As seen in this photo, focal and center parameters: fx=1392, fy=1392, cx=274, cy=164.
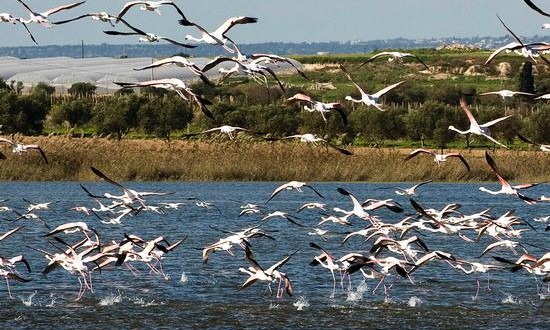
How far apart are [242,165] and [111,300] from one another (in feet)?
101

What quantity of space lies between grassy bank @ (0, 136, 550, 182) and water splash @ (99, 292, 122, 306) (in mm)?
28760

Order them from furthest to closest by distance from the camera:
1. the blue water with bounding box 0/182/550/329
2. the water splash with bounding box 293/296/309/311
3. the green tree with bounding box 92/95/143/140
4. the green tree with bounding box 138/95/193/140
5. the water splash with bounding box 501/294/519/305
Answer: the green tree with bounding box 92/95/143/140
the green tree with bounding box 138/95/193/140
the water splash with bounding box 501/294/519/305
the water splash with bounding box 293/296/309/311
the blue water with bounding box 0/182/550/329

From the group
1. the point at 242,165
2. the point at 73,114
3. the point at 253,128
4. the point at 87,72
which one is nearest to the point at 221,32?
the point at 242,165

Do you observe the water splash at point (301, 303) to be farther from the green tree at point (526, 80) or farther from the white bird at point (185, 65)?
the green tree at point (526, 80)

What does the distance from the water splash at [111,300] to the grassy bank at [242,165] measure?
28760 mm

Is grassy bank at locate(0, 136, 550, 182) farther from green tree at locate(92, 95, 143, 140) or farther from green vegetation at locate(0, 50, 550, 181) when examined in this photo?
green tree at locate(92, 95, 143, 140)

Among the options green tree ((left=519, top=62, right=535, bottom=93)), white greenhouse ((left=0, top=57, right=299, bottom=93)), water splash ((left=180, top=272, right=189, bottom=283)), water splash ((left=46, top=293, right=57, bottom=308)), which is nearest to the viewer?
water splash ((left=46, top=293, right=57, bottom=308))

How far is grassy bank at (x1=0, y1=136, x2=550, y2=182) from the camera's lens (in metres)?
56.3

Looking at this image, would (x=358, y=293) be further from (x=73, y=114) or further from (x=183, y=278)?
(x=73, y=114)

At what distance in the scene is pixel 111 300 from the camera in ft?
88.4

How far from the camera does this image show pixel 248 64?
2123cm

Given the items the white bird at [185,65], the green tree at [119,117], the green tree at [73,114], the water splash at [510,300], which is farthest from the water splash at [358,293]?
the green tree at [73,114]

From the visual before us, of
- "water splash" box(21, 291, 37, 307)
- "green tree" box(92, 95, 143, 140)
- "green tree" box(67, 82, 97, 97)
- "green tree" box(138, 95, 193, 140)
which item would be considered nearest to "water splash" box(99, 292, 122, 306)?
"water splash" box(21, 291, 37, 307)

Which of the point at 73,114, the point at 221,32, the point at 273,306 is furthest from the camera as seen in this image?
the point at 73,114
